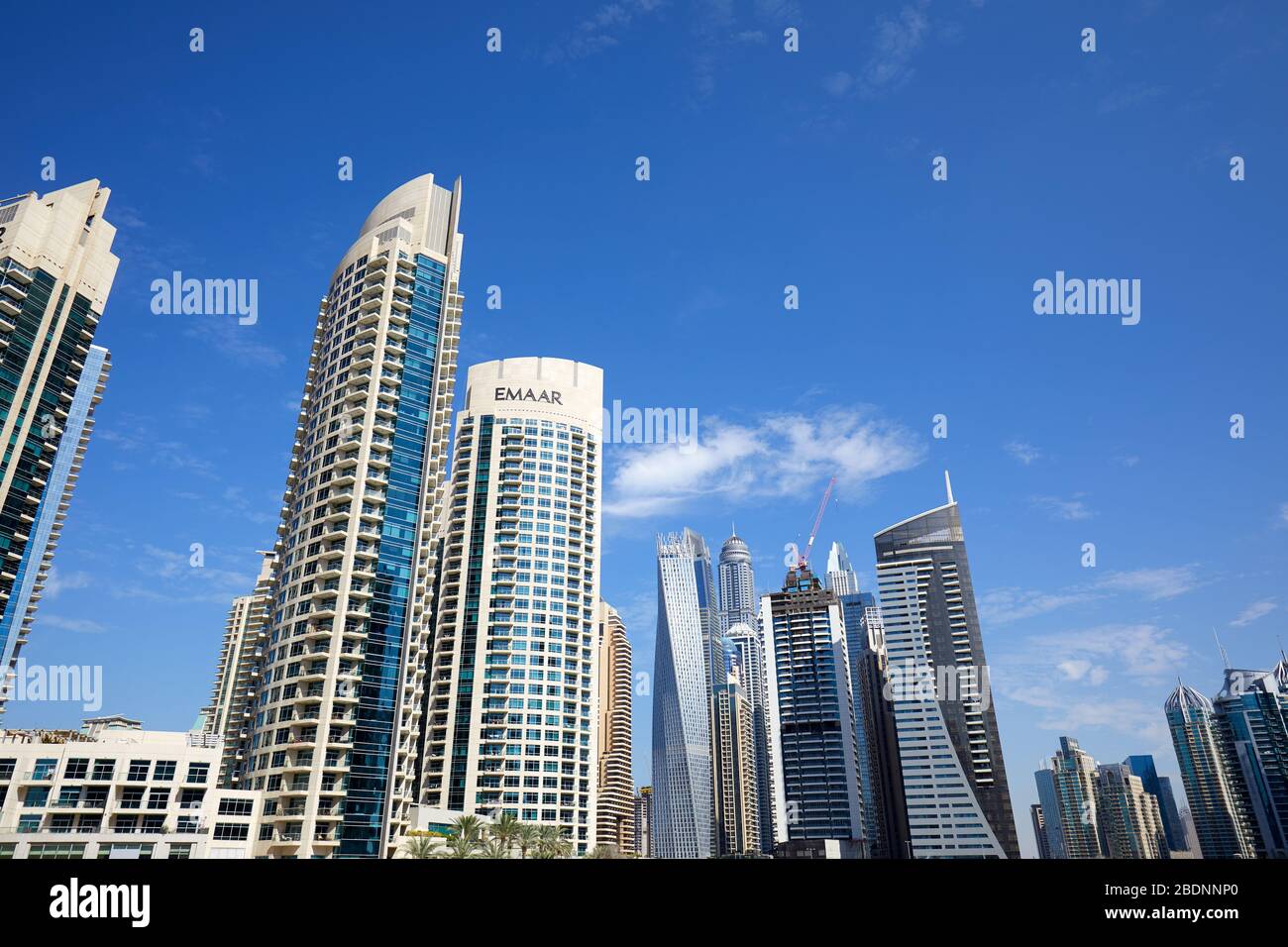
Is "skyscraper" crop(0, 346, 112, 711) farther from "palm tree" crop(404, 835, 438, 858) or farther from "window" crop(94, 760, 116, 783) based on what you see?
"palm tree" crop(404, 835, 438, 858)

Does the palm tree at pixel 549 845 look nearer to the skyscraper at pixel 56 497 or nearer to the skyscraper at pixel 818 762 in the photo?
the skyscraper at pixel 56 497

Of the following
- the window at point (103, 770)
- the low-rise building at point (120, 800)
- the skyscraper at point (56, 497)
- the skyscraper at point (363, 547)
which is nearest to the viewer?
the low-rise building at point (120, 800)

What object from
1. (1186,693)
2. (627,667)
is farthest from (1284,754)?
(627,667)

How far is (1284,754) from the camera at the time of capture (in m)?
162

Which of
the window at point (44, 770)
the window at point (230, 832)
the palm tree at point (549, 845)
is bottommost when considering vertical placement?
the palm tree at point (549, 845)

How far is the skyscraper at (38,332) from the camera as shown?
75625 mm

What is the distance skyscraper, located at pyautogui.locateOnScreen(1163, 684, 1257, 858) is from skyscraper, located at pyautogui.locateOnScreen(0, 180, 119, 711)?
716ft

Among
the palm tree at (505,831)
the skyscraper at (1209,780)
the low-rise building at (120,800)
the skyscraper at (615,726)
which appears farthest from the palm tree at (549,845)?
the skyscraper at (1209,780)

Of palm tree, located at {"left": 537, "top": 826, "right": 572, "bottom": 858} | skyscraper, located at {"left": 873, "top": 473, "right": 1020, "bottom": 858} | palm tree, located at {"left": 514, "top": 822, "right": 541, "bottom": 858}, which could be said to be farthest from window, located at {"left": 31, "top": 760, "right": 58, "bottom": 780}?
skyscraper, located at {"left": 873, "top": 473, "right": 1020, "bottom": 858}

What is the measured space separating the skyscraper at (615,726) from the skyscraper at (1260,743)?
126265 millimetres

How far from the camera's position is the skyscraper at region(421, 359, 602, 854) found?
9794 cm
